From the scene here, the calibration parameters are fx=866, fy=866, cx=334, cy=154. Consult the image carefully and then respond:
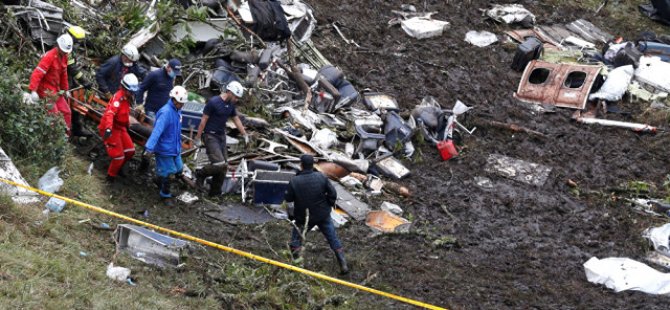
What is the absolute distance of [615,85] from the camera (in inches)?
650

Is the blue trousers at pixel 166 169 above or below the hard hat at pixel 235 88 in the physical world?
below

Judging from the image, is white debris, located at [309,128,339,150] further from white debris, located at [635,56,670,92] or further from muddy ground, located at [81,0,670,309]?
white debris, located at [635,56,670,92]

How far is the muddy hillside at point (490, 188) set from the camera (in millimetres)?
9953

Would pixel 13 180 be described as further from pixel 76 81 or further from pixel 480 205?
pixel 480 205

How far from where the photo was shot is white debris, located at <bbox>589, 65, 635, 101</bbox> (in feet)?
53.7

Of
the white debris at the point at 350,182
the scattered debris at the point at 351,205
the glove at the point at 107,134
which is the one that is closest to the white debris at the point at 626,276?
the scattered debris at the point at 351,205

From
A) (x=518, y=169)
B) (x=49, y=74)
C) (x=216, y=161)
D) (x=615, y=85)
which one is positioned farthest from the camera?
(x=615, y=85)

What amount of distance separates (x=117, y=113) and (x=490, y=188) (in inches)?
227

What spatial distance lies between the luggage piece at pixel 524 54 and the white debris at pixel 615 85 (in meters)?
1.66

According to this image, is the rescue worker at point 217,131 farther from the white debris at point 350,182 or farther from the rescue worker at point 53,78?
the white debris at point 350,182

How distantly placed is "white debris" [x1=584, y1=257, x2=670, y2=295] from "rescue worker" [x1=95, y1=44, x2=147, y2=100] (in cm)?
647

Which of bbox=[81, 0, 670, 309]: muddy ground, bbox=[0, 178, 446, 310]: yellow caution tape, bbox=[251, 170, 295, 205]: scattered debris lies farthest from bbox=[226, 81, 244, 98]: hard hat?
bbox=[0, 178, 446, 310]: yellow caution tape

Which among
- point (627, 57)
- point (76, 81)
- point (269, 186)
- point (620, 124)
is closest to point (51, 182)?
point (76, 81)

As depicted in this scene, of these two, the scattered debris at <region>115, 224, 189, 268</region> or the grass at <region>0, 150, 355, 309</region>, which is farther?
the scattered debris at <region>115, 224, 189, 268</region>
